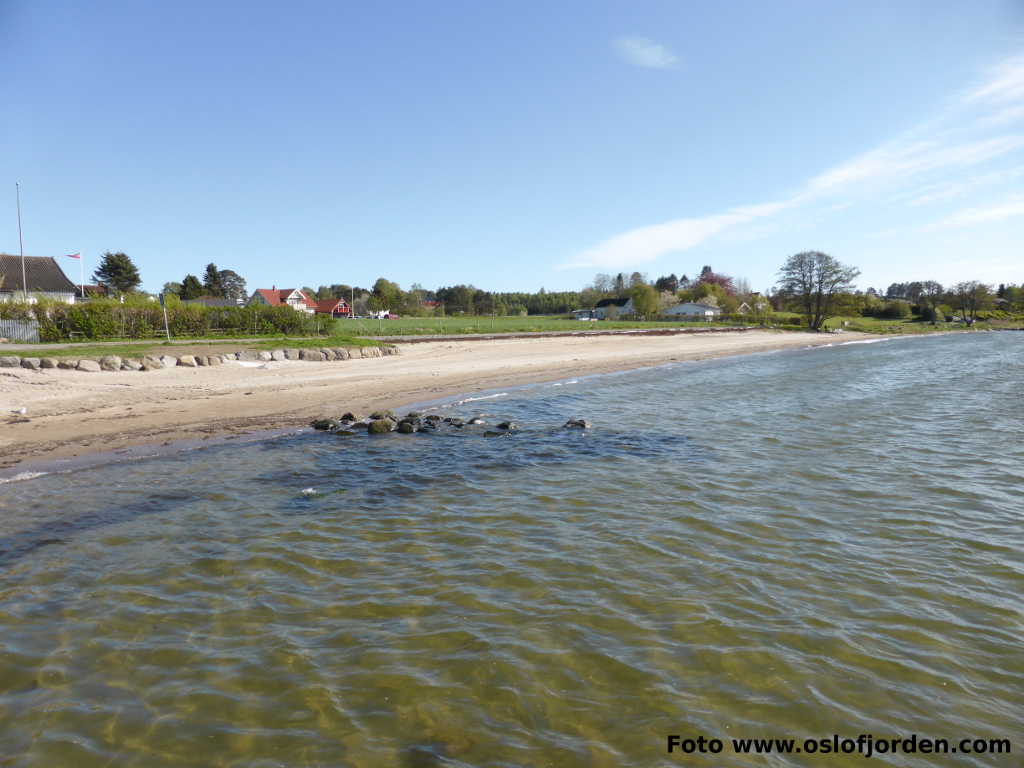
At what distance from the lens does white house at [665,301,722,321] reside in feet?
352

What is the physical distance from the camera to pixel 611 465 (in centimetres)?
1062

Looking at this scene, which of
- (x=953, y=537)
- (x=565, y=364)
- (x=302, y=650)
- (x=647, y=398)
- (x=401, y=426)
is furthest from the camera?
(x=565, y=364)

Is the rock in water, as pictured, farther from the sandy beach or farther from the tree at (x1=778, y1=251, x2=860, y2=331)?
the tree at (x1=778, y1=251, x2=860, y2=331)

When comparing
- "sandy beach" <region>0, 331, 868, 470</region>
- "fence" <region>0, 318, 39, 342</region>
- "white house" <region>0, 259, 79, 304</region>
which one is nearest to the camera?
"sandy beach" <region>0, 331, 868, 470</region>

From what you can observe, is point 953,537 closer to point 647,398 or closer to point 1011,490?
point 1011,490

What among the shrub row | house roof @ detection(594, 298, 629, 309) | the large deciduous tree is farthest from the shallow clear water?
house roof @ detection(594, 298, 629, 309)

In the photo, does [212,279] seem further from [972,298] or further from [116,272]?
[972,298]

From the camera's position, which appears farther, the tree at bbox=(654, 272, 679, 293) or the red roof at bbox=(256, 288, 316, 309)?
the tree at bbox=(654, 272, 679, 293)

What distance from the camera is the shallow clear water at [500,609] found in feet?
12.2

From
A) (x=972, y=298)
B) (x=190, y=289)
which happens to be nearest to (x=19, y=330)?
(x=190, y=289)

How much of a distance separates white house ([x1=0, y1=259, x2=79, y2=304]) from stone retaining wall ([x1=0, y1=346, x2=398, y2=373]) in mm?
35187

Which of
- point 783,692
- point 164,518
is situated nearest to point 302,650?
point 783,692

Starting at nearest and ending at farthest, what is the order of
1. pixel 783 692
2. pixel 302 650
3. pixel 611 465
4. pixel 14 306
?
pixel 783 692, pixel 302 650, pixel 611 465, pixel 14 306

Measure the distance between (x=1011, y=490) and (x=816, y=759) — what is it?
8345mm
